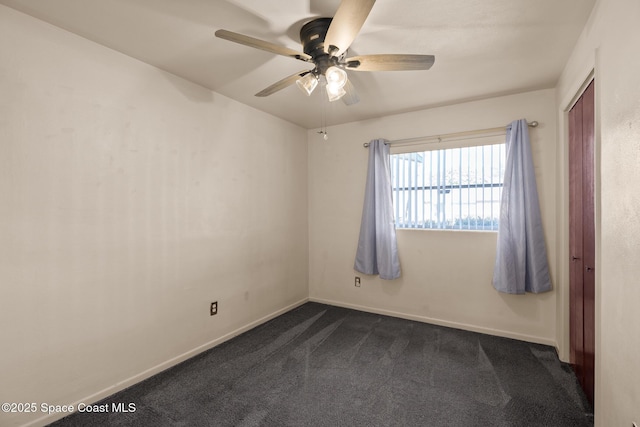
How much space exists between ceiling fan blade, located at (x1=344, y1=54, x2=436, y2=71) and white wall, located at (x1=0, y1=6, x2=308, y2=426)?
62.5 inches

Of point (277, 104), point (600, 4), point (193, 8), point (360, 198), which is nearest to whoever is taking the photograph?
point (600, 4)

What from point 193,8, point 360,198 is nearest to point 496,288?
point 360,198

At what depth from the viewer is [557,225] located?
2576mm

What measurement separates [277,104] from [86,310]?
2.41 m

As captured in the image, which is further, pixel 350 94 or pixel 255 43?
pixel 350 94

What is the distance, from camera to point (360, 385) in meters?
2.12

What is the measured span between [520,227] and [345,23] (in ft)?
7.96

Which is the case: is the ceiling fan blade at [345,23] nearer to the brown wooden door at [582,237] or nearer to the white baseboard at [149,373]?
the brown wooden door at [582,237]

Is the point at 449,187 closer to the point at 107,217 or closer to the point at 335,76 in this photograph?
the point at 335,76

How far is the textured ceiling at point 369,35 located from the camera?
160cm

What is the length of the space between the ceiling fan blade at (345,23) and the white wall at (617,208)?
3.48 ft

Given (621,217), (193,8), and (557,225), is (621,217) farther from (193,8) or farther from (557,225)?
(193,8)

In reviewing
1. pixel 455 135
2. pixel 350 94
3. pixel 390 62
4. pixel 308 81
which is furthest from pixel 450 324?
pixel 308 81

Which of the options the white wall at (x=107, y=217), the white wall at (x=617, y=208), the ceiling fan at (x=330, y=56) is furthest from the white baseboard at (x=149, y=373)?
the white wall at (x=617, y=208)
